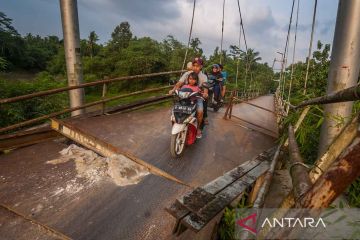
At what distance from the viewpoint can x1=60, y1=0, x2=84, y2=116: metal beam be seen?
5.50 metres

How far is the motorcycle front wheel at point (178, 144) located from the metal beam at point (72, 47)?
8.14ft

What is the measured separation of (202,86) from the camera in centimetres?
559

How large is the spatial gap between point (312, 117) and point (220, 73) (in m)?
5.57

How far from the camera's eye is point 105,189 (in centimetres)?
355

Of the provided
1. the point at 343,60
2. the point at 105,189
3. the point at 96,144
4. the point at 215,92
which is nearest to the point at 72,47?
the point at 96,144

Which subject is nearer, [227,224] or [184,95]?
[227,224]

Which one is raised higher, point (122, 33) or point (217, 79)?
Result: point (122, 33)

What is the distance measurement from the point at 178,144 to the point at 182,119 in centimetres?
44

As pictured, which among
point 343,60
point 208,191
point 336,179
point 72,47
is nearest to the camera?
point 336,179

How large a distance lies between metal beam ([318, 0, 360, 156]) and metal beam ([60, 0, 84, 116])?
463 cm

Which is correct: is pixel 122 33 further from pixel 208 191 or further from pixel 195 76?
pixel 208 191

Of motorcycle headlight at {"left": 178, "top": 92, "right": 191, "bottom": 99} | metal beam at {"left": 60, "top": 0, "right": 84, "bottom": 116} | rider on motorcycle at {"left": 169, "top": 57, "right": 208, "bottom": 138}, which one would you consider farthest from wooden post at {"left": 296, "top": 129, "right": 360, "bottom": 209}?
metal beam at {"left": 60, "top": 0, "right": 84, "bottom": 116}

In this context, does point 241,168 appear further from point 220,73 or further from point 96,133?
point 220,73

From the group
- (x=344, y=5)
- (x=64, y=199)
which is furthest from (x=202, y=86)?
(x=64, y=199)
